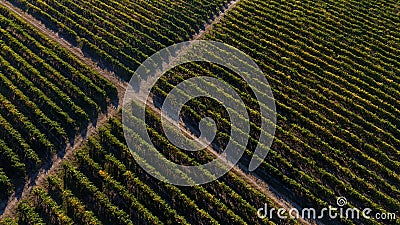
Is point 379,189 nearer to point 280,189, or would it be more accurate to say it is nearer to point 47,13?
point 280,189

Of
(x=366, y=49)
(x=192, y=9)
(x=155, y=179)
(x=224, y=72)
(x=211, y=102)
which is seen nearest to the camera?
(x=155, y=179)

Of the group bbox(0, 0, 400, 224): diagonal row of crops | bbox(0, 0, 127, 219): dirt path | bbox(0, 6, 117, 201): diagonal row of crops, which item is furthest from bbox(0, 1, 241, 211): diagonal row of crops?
bbox(0, 0, 127, 219): dirt path

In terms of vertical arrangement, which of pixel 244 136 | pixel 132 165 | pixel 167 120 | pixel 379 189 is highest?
pixel 379 189

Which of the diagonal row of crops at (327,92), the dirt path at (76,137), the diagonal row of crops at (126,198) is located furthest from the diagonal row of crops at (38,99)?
the diagonal row of crops at (327,92)

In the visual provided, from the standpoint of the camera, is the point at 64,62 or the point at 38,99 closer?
the point at 38,99

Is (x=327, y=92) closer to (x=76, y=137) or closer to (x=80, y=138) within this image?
(x=80, y=138)

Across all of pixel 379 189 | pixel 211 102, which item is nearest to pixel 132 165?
pixel 211 102

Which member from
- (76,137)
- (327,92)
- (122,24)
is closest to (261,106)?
(327,92)
